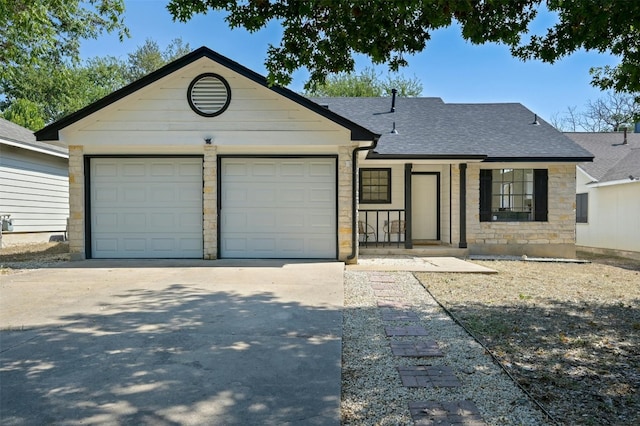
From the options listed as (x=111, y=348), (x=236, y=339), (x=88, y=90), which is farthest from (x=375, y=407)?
(x=88, y=90)

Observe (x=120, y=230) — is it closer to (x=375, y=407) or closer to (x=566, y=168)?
(x=375, y=407)

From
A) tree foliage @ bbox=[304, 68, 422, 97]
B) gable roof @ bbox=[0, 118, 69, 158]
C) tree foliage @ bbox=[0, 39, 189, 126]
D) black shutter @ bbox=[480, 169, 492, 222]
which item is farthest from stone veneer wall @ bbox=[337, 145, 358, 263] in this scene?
tree foliage @ bbox=[0, 39, 189, 126]

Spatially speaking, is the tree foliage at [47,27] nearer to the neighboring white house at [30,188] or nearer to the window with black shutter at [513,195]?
the neighboring white house at [30,188]

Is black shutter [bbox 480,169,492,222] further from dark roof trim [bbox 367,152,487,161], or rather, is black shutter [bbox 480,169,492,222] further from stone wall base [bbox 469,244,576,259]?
dark roof trim [bbox 367,152,487,161]

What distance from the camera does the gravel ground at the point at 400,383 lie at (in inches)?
108

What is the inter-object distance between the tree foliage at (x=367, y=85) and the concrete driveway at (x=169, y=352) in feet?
88.5

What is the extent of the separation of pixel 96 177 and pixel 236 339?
7661mm

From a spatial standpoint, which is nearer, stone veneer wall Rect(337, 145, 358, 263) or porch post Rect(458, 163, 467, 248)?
stone veneer wall Rect(337, 145, 358, 263)

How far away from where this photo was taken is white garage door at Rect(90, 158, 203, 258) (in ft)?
33.0

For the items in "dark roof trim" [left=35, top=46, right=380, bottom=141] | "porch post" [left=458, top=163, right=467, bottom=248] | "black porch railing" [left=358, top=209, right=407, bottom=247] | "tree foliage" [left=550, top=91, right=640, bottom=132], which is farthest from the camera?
"tree foliage" [left=550, top=91, right=640, bottom=132]

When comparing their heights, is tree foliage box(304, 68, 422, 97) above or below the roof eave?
above

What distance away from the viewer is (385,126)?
1357 centimetres

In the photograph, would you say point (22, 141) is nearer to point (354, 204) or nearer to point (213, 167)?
point (213, 167)

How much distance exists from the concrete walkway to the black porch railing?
1.90 metres
